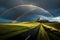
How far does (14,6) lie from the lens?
408 inches

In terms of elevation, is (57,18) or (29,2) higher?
(29,2)

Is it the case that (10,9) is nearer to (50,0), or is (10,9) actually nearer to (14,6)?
(14,6)

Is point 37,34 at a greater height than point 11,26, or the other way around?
point 11,26

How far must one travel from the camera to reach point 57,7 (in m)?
10.8

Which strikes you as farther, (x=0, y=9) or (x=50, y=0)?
(x=50, y=0)

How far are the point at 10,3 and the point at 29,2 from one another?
3.52 ft

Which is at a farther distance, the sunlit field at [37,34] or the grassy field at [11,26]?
the sunlit field at [37,34]

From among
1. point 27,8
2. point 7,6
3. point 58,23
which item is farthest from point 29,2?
point 58,23

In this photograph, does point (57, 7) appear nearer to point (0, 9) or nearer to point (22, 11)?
point (22, 11)

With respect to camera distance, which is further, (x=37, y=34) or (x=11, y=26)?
(x=37, y=34)

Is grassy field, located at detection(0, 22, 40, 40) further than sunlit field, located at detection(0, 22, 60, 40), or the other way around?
sunlit field, located at detection(0, 22, 60, 40)

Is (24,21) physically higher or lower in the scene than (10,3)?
lower

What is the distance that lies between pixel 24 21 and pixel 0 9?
4.82 feet

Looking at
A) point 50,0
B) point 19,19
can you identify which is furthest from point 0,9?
point 50,0
